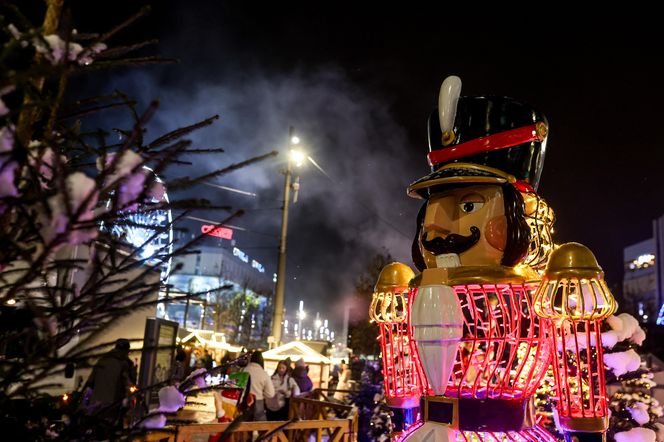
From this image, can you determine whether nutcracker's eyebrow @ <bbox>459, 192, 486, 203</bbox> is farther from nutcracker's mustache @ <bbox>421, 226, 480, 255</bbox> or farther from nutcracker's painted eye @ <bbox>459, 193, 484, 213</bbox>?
nutcracker's mustache @ <bbox>421, 226, 480, 255</bbox>

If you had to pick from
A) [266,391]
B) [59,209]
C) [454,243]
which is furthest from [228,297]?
[59,209]

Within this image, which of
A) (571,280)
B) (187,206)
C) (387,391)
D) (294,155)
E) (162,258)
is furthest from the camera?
(294,155)

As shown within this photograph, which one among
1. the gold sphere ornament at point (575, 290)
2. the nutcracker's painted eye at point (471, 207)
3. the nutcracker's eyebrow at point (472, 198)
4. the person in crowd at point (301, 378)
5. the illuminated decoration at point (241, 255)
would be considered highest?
the illuminated decoration at point (241, 255)

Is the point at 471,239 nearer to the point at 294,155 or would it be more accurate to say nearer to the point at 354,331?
the point at 294,155

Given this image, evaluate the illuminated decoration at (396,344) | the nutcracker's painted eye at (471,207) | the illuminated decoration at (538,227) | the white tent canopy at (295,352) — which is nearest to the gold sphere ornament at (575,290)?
the illuminated decoration at (538,227)

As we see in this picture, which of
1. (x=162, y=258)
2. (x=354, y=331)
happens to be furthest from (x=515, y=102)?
(x=354, y=331)

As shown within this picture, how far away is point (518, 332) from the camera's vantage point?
388cm

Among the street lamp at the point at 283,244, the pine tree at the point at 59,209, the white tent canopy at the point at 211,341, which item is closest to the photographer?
the pine tree at the point at 59,209

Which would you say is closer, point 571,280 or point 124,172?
point 124,172

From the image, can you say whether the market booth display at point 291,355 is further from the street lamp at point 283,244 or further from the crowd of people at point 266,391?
the crowd of people at point 266,391

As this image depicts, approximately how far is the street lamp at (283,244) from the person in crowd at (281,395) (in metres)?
6.18

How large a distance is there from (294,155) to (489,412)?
1511 cm

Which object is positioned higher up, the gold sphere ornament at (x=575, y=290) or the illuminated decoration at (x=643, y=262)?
the illuminated decoration at (x=643, y=262)

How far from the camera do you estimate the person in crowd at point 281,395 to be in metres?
8.50
